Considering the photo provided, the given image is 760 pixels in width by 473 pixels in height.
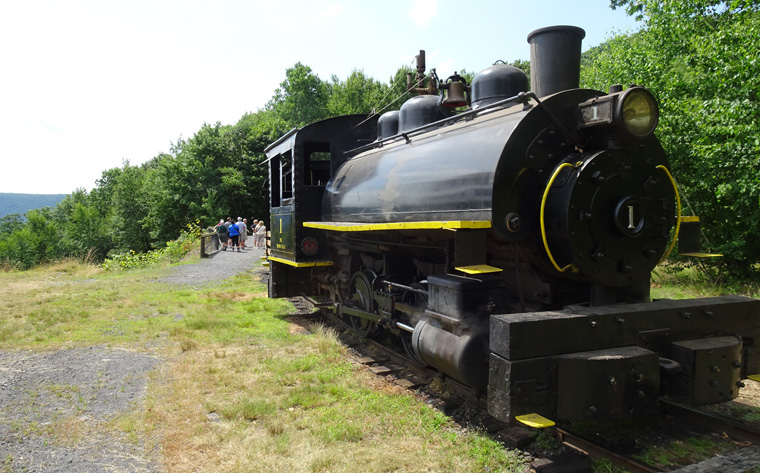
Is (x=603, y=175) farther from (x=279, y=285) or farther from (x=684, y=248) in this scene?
(x=279, y=285)

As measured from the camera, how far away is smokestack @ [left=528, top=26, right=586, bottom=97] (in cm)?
452

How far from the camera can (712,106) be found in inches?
368

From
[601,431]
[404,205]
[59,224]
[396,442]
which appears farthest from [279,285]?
[59,224]

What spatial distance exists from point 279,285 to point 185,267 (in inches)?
410

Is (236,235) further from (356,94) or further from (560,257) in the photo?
(356,94)

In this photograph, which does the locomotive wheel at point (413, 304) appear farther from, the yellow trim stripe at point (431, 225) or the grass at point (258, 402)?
the yellow trim stripe at point (431, 225)

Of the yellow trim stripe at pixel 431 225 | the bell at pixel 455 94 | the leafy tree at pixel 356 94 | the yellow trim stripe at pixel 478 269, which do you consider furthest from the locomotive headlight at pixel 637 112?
the leafy tree at pixel 356 94

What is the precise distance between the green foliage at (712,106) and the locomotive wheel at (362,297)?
713cm

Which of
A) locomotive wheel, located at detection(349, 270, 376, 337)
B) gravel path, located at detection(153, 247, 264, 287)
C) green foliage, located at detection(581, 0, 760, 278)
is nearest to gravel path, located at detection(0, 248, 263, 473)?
locomotive wheel, located at detection(349, 270, 376, 337)

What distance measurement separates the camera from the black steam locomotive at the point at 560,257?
342 centimetres

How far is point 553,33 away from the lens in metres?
4.54

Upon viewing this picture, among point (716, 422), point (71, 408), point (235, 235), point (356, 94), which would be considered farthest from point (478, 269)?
point (356, 94)

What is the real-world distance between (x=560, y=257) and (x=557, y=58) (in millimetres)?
1926

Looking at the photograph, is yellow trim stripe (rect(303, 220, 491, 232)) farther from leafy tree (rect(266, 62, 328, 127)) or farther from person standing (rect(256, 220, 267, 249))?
leafy tree (rect(266, 62, 328, 127))
